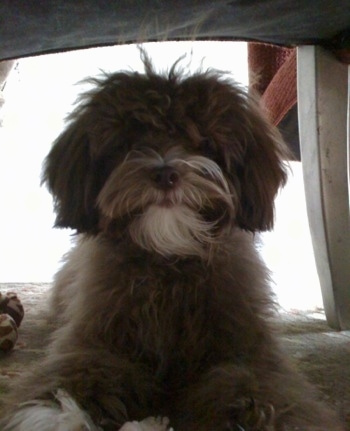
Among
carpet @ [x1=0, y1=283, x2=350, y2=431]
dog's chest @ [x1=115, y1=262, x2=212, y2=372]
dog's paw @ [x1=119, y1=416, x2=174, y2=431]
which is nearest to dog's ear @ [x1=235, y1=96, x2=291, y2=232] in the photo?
dog's chest @ [x1=115, y1=262, x2=212, y2=372]

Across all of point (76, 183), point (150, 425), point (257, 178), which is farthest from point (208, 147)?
point (150, 425)

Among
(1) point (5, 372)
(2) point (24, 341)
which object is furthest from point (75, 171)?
(2) point (24, 341)

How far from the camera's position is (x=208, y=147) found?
4.58 feet

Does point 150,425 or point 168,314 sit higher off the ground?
point 168,314

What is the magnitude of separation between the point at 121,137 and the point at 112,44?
0.41m

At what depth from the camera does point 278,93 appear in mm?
2068

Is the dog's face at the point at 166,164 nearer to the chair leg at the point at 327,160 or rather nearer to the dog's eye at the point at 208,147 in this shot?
the dog's eye at the point at 208,147

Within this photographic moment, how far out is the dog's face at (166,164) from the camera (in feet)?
4.28

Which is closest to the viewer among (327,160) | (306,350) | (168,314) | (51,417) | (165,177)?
(51,417)

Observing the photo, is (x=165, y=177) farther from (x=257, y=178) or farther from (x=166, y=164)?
(x=257, y=178)

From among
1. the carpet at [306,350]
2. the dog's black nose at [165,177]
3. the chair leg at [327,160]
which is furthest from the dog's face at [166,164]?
the chair leg at [327,160]

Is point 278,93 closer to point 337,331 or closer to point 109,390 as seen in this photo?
point 337,331

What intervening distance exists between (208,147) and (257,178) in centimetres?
12

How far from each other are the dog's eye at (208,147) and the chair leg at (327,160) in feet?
2.02
